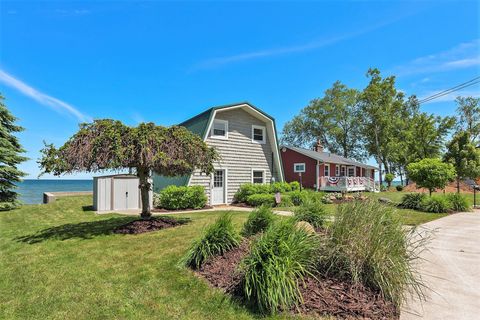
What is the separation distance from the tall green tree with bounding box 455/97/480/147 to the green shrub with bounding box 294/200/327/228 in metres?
42.7

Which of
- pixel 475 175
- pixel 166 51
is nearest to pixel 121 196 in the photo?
pixel 166 51

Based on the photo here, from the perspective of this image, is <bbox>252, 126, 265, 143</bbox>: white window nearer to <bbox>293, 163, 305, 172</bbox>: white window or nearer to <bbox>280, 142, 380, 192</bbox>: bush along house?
<bbox>280, 142, 380, 192</bbox>: bush along house

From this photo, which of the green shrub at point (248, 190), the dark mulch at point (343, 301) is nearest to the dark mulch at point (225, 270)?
the dark mulch at point (343, 301)

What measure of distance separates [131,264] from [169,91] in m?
13.1

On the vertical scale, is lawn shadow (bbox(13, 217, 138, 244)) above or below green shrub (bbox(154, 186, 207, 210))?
below

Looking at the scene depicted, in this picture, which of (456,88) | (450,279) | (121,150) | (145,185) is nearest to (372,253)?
(450,279)

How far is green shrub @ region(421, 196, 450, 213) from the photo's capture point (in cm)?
1162

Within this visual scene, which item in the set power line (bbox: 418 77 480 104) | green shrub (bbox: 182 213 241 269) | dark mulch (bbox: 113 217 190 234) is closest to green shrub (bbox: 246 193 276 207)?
dark mulch (bbox: 113 217 190 234)

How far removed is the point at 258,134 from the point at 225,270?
1276 centimetres

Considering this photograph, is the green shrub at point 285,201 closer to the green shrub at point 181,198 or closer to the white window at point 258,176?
the white window at point 258,176

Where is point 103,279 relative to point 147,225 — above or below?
below

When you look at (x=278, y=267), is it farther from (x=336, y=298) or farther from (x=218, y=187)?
(x=218, y=187)

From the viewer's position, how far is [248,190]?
14.3 meters

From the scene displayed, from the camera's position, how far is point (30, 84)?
10.9 m
